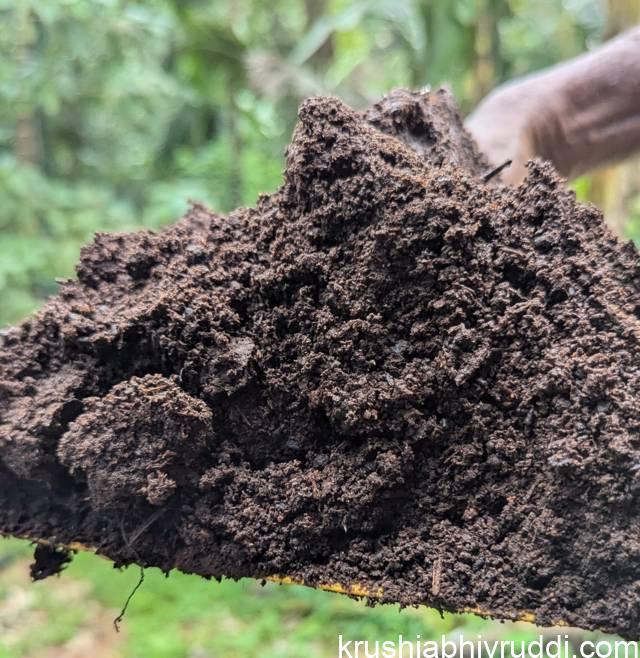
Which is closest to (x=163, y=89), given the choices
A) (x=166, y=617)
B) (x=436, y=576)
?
(x=166, y=617)

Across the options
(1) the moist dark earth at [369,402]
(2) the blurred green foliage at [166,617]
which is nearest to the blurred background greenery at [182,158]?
(2) the blurred green foliage at [166,617]

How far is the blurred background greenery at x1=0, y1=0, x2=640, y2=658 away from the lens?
2469 mm

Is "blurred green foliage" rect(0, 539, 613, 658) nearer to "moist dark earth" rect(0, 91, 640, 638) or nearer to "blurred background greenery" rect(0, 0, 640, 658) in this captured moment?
"blurred background greenery" rect(0, 0, 640, 658)

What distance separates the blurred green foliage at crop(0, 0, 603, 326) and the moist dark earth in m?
1.94

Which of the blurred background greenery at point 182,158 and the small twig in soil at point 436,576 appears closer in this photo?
the small twig in soil at point 436,576

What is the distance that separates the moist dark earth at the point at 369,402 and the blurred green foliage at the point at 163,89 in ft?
6.37

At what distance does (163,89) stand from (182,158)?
407mm

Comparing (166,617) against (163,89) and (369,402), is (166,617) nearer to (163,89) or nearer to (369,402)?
(369,402)

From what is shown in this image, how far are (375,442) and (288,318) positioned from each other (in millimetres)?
157

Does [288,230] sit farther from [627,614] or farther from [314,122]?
[627,614]

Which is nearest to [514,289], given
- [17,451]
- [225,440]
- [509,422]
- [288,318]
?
[509,422]

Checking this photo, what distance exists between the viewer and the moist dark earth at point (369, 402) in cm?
55

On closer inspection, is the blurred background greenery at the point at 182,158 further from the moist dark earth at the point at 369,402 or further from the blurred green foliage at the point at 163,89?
the moist dark earth at the point at 369,402

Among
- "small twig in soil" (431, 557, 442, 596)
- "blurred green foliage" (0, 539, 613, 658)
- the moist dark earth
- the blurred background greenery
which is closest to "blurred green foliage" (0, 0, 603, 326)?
the blurred background greenery
